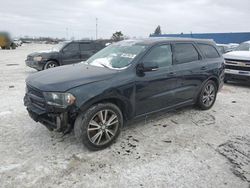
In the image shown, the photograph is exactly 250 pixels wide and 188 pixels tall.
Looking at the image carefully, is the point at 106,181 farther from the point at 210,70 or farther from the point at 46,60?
the point at 46,60

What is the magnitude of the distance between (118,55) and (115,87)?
3.20 ft

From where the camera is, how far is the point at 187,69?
16.5ft

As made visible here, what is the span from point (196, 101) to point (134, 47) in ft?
7.05

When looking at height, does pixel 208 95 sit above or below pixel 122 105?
below

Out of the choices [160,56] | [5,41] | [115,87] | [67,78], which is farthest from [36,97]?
[5,41]

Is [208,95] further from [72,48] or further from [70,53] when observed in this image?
[72,48]

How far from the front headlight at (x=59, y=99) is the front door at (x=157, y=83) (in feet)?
3.94

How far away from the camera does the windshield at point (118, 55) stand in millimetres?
4228

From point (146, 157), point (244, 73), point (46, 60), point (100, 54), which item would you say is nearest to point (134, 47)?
point (100, 54)

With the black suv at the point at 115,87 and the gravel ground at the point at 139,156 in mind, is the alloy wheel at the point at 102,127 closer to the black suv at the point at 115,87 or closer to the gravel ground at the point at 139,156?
the black suv at the point at 115,87

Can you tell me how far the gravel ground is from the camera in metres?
3.07

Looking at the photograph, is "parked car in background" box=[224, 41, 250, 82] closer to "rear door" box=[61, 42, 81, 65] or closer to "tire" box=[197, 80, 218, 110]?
"tire" box=[197, 80, 218, 110]

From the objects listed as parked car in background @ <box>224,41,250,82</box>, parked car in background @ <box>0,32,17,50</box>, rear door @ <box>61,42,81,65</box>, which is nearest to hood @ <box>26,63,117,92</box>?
parked car in background @ <box>224,41,250,82</box>

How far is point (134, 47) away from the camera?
4566 millimetres
